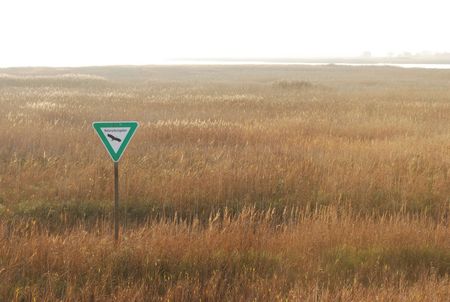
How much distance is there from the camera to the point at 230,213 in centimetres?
708

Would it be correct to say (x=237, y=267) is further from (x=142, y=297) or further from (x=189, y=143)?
(x=189, y=143)

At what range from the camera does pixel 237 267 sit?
490 centimetres

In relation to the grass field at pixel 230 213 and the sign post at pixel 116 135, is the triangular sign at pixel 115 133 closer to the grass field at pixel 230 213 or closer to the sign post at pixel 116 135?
the sign post at pixel 116 135

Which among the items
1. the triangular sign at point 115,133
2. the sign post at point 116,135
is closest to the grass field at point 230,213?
the sign post at point 116,135

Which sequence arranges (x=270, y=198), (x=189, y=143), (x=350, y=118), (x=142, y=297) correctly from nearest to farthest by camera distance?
1. (x=142, y=297)
2. (x=270, y=198)
3. (x=189, y=143)
4. (x=350, y=118)

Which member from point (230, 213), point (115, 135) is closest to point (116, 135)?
point (115, 135)

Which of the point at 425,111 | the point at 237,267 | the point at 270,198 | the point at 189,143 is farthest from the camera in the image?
the point at 425,111

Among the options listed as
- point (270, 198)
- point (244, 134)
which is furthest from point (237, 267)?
point (244, 134)

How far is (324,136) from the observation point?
1295 centimetres

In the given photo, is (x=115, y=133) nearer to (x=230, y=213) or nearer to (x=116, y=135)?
(x=116, y=135)

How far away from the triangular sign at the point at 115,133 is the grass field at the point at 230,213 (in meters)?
1.05

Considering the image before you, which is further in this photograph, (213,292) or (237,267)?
(237,267)

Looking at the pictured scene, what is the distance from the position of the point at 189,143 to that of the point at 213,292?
24.8 feet

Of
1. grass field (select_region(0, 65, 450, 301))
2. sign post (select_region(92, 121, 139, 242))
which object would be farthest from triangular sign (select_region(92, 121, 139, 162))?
grass field (select_region(0, 65, 450, 301))
